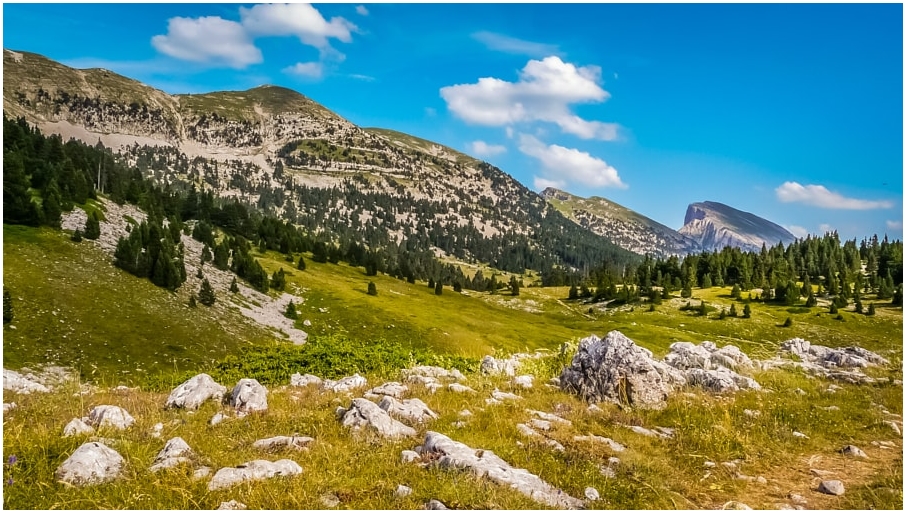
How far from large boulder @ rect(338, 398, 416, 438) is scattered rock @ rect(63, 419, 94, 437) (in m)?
5.21

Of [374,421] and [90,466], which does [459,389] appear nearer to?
[374,421]

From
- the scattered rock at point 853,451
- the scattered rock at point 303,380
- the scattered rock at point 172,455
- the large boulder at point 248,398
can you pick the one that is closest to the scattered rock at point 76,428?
the scattered rock at point 172,455

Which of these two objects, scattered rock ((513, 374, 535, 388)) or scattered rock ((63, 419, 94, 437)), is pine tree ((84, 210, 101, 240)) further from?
scattered rock ((513, 374, 535, 388))

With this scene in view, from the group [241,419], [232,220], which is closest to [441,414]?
[241,419]

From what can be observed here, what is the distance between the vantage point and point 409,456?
10312 mm

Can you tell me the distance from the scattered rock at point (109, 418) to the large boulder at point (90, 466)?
206cm

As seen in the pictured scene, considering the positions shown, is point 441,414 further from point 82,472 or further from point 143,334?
point 143,334

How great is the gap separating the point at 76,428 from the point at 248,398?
153 inches

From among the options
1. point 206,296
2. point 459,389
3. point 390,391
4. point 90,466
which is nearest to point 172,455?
point 90,466

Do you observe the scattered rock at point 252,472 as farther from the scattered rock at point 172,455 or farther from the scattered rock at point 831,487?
the scattered rock at point 831,487

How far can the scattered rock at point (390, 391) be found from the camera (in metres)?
15.7

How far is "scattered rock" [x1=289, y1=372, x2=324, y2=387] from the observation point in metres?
18.1

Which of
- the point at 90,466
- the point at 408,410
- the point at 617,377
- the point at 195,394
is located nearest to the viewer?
the point at 90,466

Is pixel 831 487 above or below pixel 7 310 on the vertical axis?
above
